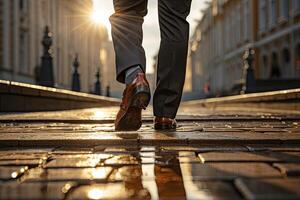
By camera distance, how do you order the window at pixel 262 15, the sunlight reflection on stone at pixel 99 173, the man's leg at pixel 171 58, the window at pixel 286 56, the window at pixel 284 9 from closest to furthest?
the sunlight reflection on stone at pixel 99 173, the man's leg at pixel 171 58, the window at pixel 284 9, the window at pixel 286 56, the window at pixel 262 15

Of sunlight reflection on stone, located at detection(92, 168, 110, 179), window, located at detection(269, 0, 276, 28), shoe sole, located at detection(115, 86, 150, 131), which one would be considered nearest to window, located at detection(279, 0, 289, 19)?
window, located at detection(269, 0, 276, 28)

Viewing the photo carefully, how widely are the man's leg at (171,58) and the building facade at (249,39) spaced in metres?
25.1

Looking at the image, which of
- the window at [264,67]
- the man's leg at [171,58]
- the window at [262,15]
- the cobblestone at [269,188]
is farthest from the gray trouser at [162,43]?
the window at [262,15]

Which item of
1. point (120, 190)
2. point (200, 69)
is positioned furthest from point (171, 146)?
point (200, 69)

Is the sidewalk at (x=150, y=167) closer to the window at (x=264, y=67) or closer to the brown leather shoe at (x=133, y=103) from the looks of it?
the brown leather shoe at (x=133, y=103)

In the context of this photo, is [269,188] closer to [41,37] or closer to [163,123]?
[163,123]

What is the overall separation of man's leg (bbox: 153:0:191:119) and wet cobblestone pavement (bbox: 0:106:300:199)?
66 centimetres

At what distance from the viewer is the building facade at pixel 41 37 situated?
Answer: 2644cm

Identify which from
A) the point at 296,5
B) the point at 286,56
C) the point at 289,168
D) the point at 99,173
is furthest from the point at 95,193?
the point at 286,56

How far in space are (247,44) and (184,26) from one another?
39764 mm

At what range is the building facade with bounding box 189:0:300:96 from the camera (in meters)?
30.7

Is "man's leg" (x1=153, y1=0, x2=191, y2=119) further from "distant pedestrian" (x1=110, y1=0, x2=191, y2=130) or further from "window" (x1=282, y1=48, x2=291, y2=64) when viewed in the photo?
"window" (x1=282, y1=48, x2=291, y2=64)

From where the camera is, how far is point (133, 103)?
11.0 feet

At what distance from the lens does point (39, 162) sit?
7.20 feet
